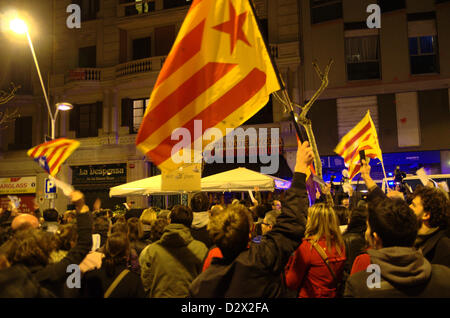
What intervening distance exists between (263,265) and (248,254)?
0.13 metres

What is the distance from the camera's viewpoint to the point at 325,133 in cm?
1683

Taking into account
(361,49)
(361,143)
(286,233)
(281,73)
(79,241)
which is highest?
(361,49)

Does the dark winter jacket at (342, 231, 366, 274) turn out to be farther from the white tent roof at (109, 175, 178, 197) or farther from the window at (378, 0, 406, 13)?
the window at (378, 0, 406, 13)

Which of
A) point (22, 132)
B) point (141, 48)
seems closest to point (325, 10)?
point (141, 48)

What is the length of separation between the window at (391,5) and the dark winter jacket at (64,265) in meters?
17.9

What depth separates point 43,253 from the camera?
261 centimetres

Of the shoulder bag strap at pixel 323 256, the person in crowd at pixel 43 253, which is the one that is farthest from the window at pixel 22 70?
the shoulder bag strap at pixel 323 256

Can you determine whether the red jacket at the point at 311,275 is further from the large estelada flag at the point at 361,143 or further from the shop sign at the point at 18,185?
the shop sign at the point at 18,185

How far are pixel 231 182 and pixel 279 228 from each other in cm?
757

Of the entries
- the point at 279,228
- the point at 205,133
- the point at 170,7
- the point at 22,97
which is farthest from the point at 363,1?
the point at 22,97

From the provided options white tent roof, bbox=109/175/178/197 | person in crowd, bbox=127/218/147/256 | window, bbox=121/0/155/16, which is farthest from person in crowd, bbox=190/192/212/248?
window, bbox=121/0/155/16

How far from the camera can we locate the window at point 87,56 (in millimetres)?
21297

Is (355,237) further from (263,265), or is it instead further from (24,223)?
(24,223)

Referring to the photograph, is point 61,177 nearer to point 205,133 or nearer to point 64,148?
point 64,148
